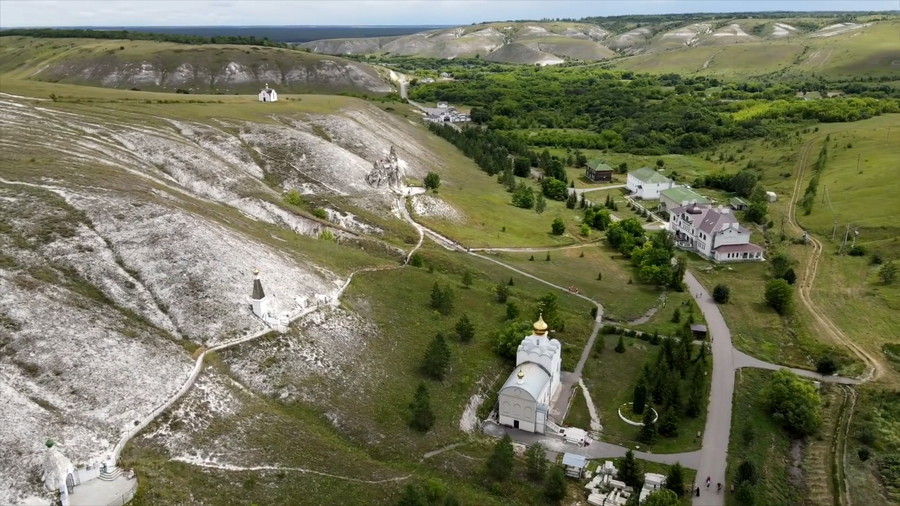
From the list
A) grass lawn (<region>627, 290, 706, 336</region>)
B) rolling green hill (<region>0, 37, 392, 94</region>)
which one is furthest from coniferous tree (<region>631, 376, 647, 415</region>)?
rolling green hill (<region>0, 37, 392, 94</region>)

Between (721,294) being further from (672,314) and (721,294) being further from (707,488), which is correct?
(707,488)

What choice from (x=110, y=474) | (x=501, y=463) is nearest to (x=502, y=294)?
(x=501, y=463)

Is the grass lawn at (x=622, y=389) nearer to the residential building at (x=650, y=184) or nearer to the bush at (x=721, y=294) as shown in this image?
the bush at (x=721, y=294)

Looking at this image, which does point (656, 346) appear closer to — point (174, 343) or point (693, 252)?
point (693, 252)

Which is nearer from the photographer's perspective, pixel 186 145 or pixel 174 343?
pixel 174 343

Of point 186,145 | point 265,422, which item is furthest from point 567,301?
point 186,145

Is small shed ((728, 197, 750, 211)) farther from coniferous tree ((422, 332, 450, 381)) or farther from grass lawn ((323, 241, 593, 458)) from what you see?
coniferous tree ((422, 332, 450, 381))
